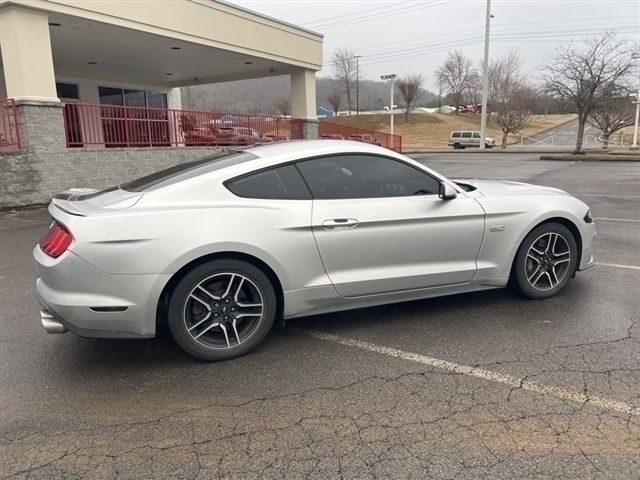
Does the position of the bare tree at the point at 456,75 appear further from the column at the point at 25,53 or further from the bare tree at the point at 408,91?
the column at the point at 25,53

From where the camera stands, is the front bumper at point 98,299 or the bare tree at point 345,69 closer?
the front bumper at point 98,299

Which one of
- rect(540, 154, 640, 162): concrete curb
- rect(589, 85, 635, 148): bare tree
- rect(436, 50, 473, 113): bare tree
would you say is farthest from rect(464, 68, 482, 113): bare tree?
rect(540, 154, 640, 162): concrete curb

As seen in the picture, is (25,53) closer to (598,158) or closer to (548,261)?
(548,261)

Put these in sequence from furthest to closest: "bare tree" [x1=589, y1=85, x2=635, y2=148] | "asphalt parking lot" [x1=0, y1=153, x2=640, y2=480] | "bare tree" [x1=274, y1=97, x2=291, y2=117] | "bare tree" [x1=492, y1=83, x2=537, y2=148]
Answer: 1. "bare tree" [x1=274, y1=97, x2=291, y2=117]
2. "bare tree" [x1=492, y1=83, x2=537, y2=148]
3. "bare tree" [x1=589, y1=85, x2=635, y2=148]
4. "asphalt parking lot" [x1=0, y1=153, x2=640, y2=480]

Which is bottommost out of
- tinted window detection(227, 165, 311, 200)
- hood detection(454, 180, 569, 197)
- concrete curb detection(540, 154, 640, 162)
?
concrete curb detection(540, 154, 640, 162)

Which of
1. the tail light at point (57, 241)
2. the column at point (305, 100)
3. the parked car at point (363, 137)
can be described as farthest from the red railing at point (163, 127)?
the tail light at point (57, 241)

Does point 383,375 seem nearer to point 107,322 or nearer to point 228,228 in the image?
point 228,228

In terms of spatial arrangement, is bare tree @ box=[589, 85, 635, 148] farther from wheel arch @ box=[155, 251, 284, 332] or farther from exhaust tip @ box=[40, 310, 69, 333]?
exhaust tip @ box=[40, 310, 69, 333]

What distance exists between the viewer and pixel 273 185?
146 inches

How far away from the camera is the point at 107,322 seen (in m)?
3.21

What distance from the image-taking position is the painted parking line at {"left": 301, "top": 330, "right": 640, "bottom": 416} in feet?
9.46

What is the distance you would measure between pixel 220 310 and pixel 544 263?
2897 millimetres

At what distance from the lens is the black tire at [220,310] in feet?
10.9

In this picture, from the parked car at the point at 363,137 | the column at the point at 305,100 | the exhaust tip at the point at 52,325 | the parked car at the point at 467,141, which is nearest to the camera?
the exhaust tip at the point at 52,325
